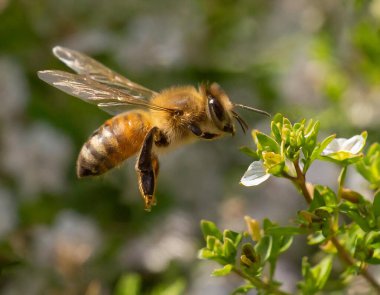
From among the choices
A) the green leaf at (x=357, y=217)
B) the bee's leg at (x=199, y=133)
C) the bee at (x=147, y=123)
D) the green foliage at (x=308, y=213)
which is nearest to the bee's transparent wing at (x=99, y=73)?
the bee at (x=147, y=123)

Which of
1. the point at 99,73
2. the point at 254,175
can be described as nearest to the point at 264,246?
the point at 254,175

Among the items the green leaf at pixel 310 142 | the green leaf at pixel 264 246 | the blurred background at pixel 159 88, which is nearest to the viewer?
the green leaf at pixel 310 142

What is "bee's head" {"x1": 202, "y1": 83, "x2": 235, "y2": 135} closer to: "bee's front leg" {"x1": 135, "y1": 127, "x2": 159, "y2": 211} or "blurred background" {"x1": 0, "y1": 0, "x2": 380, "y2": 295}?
"bee's front leg" {"x1": 135, "y1": 127, "x2": 159, "y2": 211}

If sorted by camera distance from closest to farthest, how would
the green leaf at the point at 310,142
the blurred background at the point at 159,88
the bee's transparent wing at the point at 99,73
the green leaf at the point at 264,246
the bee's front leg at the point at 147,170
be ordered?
the green leaf at the point at 310,142
the green leaf at the point at 264,246
the bee's front leg at the point at 147,170
the bee's transparent wing at the point at 99,73
the blurred background at the point at 159,88

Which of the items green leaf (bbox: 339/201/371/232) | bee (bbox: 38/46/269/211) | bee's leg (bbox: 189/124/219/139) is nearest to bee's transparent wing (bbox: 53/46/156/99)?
bee (bbox: 38/46/269/211)

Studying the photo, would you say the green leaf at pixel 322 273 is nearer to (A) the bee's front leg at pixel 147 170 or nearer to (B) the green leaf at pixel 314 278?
(B) the green leaf at pixel 314 278

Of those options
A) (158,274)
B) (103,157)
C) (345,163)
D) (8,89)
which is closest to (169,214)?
(158,274)
